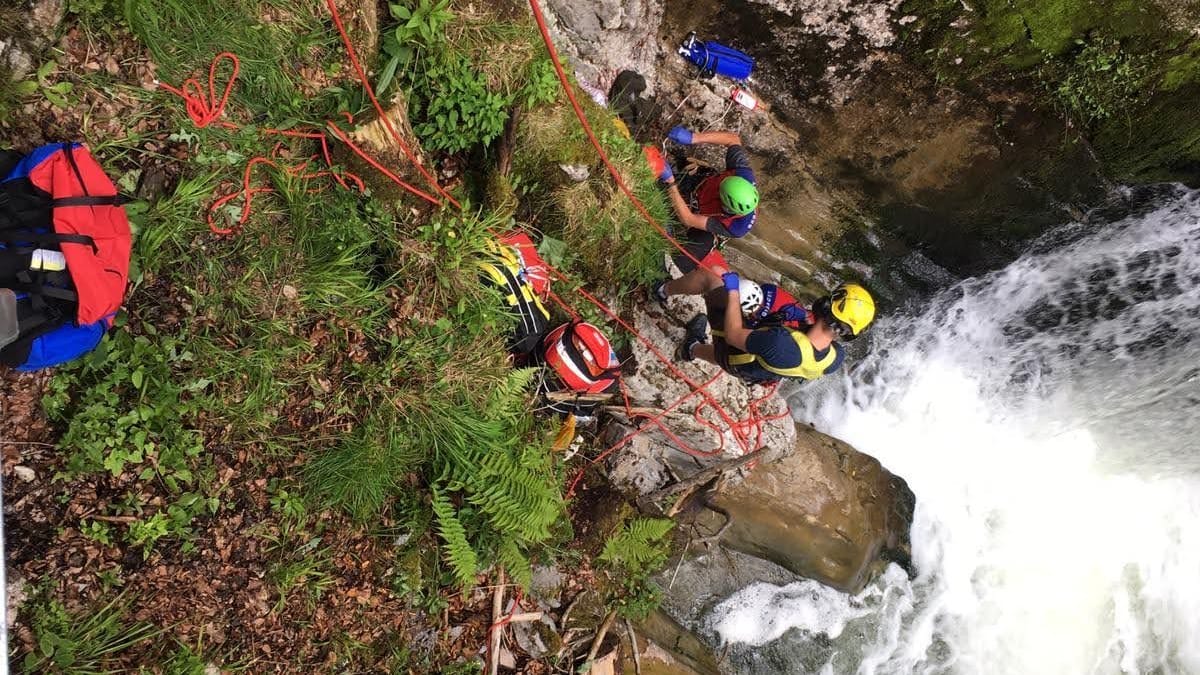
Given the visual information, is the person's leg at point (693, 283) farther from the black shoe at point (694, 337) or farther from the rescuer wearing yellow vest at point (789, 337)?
the black shoe at point (694, 337)

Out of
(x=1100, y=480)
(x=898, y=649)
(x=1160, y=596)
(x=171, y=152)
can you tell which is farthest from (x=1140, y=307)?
(x=171, y=152)

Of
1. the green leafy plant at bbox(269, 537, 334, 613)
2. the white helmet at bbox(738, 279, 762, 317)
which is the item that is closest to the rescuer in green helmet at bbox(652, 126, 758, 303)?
the white helmet at bbox(738, 279, 762, 317)

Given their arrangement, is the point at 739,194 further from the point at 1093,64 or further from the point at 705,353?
the point at 1093,64

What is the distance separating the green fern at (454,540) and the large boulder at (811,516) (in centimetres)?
277

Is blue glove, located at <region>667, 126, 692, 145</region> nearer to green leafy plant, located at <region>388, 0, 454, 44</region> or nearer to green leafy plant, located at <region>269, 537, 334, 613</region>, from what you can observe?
green leafy plant, located at <region>388, 0, 454, 44</region>

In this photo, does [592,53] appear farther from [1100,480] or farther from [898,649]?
[1100,480]

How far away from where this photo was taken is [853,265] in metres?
7.76

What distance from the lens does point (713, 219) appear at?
6668 mm

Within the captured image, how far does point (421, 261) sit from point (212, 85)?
164 centimetres

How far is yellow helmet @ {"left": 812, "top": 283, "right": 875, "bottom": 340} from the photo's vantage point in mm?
5160

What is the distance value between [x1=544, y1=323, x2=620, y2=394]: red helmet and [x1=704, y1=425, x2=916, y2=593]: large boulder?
7.35 ft

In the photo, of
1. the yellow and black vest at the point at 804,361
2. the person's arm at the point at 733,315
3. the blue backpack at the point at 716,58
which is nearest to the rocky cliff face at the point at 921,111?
the blue backpack at the point at 716,58

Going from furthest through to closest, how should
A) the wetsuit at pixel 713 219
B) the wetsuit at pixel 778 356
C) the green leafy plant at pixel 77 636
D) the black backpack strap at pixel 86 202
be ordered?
1. the wetsuit at pixel 713 219
2. the wetsuit at pixel 778 356
3. the green leafy plant at pixel 77 636
4. the black backpack strap at pixel 86 202

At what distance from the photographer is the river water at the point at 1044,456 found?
7137 mm
